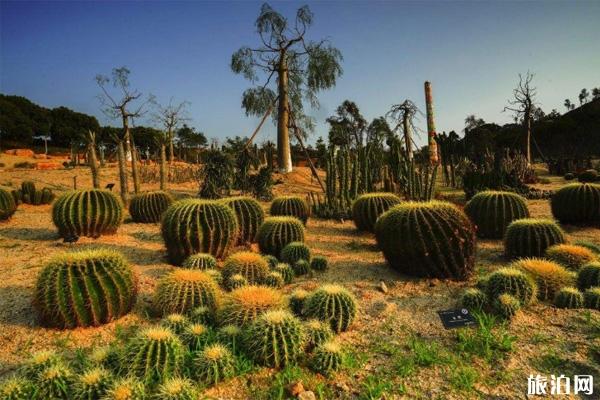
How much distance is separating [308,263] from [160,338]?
3.17 metres

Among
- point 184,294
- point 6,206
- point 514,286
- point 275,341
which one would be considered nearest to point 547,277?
point 514,286

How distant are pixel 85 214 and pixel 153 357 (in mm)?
5480

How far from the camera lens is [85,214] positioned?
318 inches

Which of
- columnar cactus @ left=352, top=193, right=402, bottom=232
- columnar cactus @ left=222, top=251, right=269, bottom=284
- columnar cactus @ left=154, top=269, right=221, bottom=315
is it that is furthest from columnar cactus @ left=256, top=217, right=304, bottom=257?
columnar cactus @ left=154, top=269, right=221, bottom=315

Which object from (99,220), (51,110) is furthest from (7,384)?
(51,110)

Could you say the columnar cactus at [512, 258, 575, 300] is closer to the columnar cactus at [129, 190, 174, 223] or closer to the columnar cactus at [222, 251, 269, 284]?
the columnar cactus at [222, 251, 269, 284]

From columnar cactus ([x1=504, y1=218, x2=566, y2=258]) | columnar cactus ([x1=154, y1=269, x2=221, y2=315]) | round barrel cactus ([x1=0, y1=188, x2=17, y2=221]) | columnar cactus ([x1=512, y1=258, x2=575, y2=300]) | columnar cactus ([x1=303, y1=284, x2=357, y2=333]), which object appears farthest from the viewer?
round barrel cactus ([x1=0, y1=188, x2=17, y2=221])

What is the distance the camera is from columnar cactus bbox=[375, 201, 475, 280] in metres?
5.75

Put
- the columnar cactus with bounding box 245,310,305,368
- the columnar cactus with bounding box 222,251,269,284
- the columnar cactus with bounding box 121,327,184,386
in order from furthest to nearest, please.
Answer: the columnar cactus with bounding box 222,251,269,284 < the columnar cactus with bounding box 245,310,305,368 < the columnar cactus with bounding box 121,327,184,386

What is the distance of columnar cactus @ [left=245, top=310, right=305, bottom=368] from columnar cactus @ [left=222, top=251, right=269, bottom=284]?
1.78m

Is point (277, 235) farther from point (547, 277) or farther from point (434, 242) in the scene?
point (547, 277)

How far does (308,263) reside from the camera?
6418mm

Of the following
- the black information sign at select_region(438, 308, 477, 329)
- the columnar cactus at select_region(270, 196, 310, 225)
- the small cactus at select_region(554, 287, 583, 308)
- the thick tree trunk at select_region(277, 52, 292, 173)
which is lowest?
the black information sign at select_region(438, 308, 477, 329)

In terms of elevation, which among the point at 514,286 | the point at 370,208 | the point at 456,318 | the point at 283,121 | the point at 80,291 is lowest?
the point at 456,318
